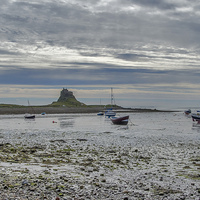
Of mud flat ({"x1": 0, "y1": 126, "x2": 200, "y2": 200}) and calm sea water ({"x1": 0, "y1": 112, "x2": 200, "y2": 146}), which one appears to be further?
calm sea water ({"x1": 0, "y1": 112, "x2": 200, "y2": 146})

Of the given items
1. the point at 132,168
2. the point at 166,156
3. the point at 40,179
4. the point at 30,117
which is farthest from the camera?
the point at 30,117

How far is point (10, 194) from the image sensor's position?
835 centimetres

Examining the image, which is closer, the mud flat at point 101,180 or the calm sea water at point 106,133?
the mud flat at point 101,180

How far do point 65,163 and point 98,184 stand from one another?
4652 millimetres

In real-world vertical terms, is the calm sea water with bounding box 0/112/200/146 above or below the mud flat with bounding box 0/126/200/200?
below

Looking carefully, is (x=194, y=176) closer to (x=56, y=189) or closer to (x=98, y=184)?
(x=98, y=184)

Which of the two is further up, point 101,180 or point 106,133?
point 101,180

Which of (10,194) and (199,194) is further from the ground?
(10,194)

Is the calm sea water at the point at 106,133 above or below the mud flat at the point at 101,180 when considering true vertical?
below

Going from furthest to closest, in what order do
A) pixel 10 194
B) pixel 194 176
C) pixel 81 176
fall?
pixel 194 176 → pixel 81 176 → pixel 10 194

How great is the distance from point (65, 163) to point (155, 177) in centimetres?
544

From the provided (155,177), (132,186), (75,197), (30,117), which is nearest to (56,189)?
(75,197)

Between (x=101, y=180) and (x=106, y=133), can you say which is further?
(x=106, y=133)

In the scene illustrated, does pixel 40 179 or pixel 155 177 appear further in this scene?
pixel 155 177
